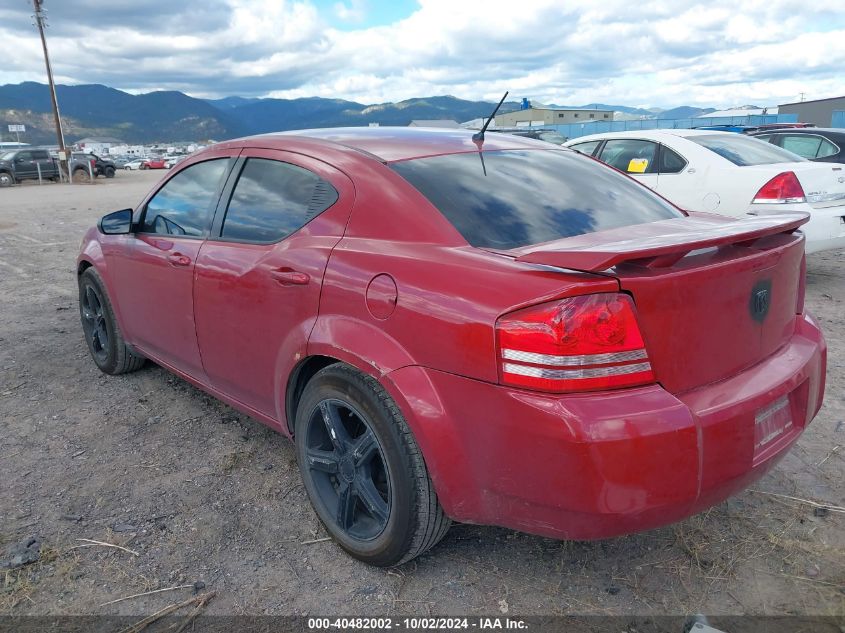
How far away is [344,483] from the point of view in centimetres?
252

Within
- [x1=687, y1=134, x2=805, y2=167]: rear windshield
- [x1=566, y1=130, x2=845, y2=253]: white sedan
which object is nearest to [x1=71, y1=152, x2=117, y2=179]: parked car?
[x1=566, y1=130, x2=845, y2=253]: white sedan

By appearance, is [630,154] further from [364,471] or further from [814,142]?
[364,471]

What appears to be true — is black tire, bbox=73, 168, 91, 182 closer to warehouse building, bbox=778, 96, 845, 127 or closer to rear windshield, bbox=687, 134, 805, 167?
rear windshield, bbox=687, 134, 805, 167

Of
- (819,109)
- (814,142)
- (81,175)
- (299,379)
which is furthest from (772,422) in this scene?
(819,109)

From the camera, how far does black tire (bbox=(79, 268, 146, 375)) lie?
4.23 metres

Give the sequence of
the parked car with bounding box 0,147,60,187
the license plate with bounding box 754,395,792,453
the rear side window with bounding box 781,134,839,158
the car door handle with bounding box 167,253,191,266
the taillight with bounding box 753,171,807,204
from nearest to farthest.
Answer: the license plate with bounding box 754,395,792,453
the car door handle with bounding box 167,253,191,266
the taillight with bounding box 753,171,807,204
the rear side window with bounding box 781,134,839,158
the parked car with bounding box 0,147,60,187

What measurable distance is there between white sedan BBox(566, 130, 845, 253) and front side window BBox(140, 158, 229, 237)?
4.13m

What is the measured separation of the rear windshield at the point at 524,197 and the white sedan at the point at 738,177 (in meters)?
3.47

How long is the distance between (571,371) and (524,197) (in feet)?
3.11

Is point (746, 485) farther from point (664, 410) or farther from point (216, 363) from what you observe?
point (216, 363)

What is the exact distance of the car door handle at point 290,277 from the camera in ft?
8.34

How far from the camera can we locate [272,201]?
2.87 metres

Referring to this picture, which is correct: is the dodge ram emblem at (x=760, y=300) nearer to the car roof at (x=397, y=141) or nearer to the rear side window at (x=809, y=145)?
the car roof at (x=397, y=141)

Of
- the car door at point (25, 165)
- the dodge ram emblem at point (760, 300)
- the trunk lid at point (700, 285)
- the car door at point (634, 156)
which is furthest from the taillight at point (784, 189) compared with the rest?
the car door at point (25, 165)
